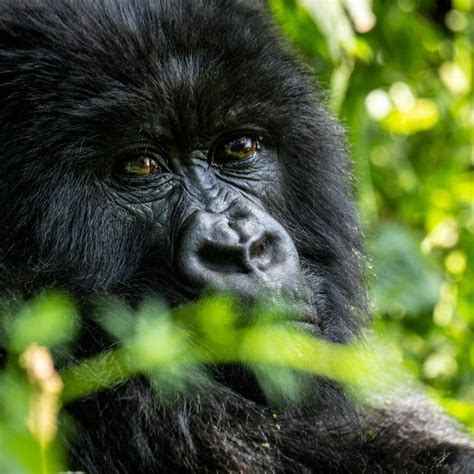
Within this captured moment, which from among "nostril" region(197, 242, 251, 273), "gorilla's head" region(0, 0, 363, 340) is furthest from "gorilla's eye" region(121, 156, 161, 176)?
"nostril" region(197, 242, 251, 273)

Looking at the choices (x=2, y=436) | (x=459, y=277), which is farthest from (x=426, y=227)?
(x=2, y=436)

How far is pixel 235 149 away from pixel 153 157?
0.89 feet

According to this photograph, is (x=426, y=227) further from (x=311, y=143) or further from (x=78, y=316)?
(x=78, y=316)

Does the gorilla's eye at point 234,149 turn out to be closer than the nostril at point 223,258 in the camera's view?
No

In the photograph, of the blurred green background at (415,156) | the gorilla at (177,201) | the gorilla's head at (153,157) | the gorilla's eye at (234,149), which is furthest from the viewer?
the blurred green background at (415,156)

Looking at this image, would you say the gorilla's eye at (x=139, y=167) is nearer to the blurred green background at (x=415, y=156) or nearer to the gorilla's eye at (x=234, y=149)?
the gorilla's eye at (x=234, y=149)

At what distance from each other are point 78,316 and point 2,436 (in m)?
1.13

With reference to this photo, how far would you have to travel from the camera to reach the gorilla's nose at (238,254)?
2.28m

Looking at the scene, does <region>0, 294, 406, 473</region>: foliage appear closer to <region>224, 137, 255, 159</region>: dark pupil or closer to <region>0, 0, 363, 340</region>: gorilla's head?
<region>0, 0, 363, 340</region>: gorilla's head

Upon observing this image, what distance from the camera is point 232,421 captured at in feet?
7.30

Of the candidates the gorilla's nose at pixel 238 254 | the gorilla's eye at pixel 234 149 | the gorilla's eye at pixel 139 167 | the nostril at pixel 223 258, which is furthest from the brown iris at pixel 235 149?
the nostril at pixel 223 258

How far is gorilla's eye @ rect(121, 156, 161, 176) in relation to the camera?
258 centimetres

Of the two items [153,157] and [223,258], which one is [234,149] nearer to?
[153,157]

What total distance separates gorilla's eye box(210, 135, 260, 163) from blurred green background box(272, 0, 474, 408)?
795 millimetres
